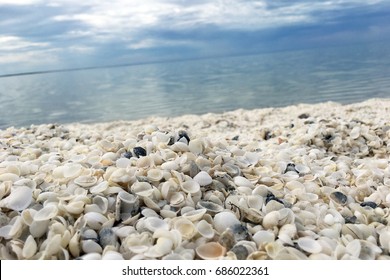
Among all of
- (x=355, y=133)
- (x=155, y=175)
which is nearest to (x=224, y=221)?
(x=155, y=175)

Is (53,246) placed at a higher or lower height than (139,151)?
lower

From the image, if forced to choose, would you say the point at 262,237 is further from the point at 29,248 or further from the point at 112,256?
the point at 29,248

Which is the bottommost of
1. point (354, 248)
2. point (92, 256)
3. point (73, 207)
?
point (354, 248)

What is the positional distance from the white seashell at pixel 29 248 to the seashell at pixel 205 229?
0.58m

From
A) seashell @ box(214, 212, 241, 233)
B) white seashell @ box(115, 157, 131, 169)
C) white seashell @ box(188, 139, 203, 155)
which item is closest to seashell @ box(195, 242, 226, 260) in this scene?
seashell @ box(214, 212, 241, 233)

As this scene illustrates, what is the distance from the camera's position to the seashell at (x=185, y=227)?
4.83 feet

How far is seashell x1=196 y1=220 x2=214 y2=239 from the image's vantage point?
4.86 feet

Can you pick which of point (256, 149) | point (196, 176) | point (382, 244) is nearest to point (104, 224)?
point (196, 176)

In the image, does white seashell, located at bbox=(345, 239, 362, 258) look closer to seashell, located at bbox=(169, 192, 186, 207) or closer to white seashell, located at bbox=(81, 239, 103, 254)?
seashell, located at bbox=(169, 192, 186, 207)

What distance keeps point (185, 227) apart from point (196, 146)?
790 millimetres

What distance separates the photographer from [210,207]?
167 cm

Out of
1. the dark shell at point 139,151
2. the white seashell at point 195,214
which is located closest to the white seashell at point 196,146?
the dark shell at point 139,151

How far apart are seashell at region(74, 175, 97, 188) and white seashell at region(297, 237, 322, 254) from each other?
2.95 feet

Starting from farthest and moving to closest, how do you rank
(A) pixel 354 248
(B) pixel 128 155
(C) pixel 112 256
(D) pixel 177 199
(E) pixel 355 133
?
(E) pixel 355 133
(B) pixel 128 155
(D) pixel 177 199
(A) pixel 354 248
(C) pixel 112 256
